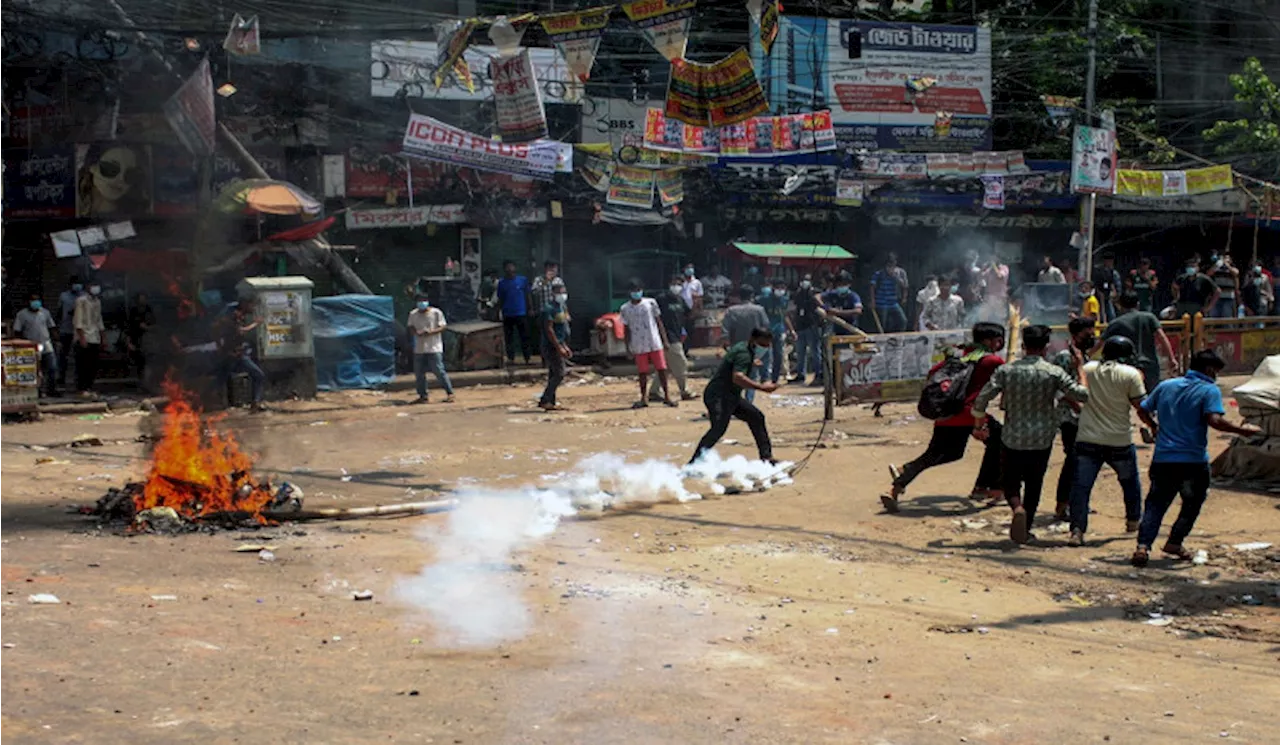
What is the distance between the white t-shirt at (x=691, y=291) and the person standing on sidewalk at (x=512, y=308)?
122 inches

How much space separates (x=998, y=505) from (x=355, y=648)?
612cm

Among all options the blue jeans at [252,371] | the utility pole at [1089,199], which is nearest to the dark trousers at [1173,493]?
the blue jeans at [252,371]

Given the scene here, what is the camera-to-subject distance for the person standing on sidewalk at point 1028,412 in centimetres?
952

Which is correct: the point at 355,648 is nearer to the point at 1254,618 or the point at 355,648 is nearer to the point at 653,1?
the point at 1254,618

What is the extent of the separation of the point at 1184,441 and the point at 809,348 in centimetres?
1207

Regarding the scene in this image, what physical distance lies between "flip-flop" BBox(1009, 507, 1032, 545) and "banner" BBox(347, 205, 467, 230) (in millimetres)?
17689

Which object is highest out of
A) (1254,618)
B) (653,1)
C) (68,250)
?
(653,1)

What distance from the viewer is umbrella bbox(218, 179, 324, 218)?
21234mm

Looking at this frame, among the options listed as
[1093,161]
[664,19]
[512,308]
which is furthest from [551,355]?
[1093,161]

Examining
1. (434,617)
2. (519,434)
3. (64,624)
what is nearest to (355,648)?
(434,617)

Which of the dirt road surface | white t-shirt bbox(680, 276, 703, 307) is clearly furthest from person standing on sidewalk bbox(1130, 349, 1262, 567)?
white t-shirt bbox(680, 276, 703, 307)

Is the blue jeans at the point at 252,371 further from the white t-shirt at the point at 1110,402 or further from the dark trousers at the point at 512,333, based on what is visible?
the white t-shirt at the point at 1110,402

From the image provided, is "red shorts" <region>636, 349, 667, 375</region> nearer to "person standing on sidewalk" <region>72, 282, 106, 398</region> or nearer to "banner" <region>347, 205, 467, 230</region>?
"person standing on sidewalk" <region>72, 282, 106, 398</region>

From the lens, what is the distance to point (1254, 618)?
772cm
